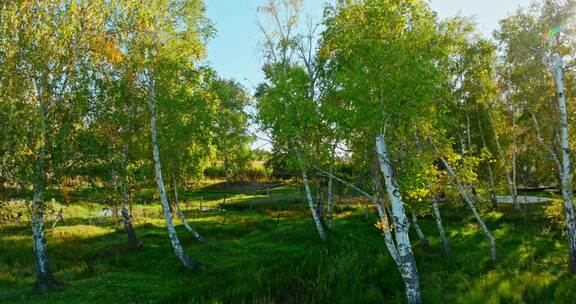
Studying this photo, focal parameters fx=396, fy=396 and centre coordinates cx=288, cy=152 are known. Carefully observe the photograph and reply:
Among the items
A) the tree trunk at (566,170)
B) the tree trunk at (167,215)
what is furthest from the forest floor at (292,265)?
the tree trunk at (566,170)

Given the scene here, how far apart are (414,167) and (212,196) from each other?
1880 inches

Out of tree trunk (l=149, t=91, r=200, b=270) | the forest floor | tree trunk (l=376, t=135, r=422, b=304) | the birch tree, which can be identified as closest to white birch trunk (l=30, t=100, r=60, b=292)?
the forest floor

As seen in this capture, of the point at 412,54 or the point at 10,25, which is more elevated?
the point at 10,25

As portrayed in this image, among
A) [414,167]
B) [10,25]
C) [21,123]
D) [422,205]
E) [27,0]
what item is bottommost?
[422,205]

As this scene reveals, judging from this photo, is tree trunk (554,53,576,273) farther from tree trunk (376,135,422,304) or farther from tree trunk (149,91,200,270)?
tree trunk (149,91,200,270)

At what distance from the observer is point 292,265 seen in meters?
20.5

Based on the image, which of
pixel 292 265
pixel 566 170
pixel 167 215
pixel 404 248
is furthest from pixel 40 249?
pixel 566 170

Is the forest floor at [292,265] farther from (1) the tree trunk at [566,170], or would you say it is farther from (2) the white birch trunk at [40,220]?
(1) the tree trunk at [566,170]

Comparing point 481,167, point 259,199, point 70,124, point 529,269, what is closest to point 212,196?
point 259,199

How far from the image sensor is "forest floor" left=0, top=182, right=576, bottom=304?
55.5ft

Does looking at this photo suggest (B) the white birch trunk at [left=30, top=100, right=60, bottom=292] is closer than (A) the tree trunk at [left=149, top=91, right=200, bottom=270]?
Yes

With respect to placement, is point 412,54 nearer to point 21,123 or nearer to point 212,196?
point 21,123

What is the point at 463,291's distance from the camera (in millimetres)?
16562

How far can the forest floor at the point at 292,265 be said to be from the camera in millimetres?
16906
